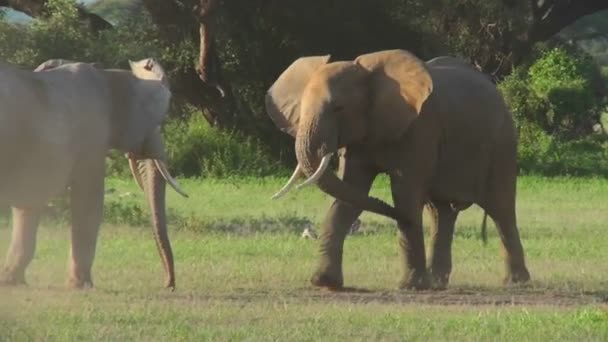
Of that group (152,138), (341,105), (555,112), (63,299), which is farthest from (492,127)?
(555,112)

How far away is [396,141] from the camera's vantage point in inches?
526

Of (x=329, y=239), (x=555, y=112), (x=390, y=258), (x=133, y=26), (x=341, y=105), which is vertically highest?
(x=341, y=105)

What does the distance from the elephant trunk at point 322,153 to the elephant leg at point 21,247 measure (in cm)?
199

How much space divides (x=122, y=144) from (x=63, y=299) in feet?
5.85

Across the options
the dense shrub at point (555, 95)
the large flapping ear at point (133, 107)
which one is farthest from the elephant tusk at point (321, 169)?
the dense shrub at point (555, 95)

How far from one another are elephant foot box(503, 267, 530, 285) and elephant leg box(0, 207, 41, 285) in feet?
12.5

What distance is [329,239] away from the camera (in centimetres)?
1334

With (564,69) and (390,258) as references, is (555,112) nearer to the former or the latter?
(564,69)

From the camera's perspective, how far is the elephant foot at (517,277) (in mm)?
14008

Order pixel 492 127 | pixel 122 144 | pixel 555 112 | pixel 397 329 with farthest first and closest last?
pixel 555 112
pixel 492 127
pixel 122 144
pixel 397 329

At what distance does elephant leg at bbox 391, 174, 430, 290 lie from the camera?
43.7 feet

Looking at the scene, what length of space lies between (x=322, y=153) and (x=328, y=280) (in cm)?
96

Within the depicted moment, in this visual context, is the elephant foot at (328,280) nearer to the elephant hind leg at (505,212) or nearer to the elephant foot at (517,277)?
the elephant foot at (517,277)

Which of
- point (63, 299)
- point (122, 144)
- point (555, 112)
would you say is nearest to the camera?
point (63, 299)
